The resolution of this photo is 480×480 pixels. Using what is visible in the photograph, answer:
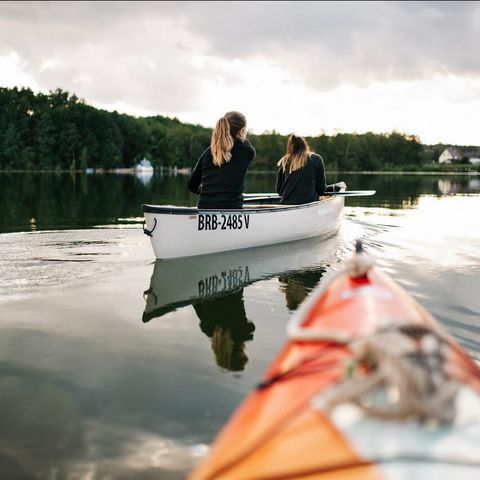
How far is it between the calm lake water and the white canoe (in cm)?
23

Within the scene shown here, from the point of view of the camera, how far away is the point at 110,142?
87375 millimetres

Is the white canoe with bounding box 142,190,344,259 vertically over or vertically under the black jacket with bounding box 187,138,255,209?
under

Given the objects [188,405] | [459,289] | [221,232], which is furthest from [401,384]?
[221,232]

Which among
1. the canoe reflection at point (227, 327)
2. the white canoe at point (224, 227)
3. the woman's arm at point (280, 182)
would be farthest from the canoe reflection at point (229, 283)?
the woman's arm at point (280, 182)

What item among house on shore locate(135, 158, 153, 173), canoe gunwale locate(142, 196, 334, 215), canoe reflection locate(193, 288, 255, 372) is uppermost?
house on shore locate(135, 158, 153, 173)

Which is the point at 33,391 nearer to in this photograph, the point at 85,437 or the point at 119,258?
the point at 85,437

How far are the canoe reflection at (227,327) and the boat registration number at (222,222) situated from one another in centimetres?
172

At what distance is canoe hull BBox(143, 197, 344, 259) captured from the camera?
22.7 feet

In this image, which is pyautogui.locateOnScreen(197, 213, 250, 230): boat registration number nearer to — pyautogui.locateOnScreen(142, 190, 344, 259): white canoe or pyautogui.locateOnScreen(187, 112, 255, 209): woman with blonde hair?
pyautogui.locateOnScreen(142, 190, 344, 259): white canoe

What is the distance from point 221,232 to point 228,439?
5978 millimetres

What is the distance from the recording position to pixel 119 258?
24.1ft

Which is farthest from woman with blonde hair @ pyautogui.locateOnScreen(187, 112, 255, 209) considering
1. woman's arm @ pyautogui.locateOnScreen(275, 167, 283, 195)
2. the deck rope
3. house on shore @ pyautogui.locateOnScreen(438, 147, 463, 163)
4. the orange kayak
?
house on shore @ pyautogui.locateOnScreen(438, 147, 463, 163)

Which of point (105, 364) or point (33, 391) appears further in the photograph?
point (105, 364)

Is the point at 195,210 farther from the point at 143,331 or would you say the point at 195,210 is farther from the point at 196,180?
the point at 143,331
